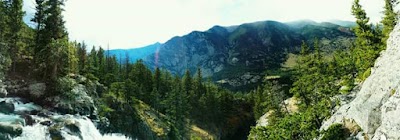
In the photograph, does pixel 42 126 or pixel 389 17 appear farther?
pixel 389 17

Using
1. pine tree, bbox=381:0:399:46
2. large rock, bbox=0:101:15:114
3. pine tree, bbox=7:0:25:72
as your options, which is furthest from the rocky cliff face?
pine tree, bbox=7:0:25:72

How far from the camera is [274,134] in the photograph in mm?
44719

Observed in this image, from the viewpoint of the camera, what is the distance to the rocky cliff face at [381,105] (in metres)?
30.1

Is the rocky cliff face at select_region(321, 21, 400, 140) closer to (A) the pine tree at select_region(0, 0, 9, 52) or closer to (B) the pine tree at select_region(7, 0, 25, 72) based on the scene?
(B) the pine tree at select_region(7, 0, 25, 72)

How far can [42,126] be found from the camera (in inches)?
2048

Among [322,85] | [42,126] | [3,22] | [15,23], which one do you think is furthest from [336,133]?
[3,22]

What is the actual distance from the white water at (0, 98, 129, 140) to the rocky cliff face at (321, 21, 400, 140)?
119ft

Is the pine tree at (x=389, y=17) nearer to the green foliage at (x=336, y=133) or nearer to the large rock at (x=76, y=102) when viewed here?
the green foliage at (x=336, y=133)

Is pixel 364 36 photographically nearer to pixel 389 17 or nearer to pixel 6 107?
pixel 389 17

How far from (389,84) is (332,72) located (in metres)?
45.2

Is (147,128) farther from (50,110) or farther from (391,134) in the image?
(391,134)

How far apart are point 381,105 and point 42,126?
42.2 meters

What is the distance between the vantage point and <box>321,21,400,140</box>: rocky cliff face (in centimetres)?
3012

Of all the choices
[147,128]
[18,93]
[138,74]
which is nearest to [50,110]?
[18,93]
